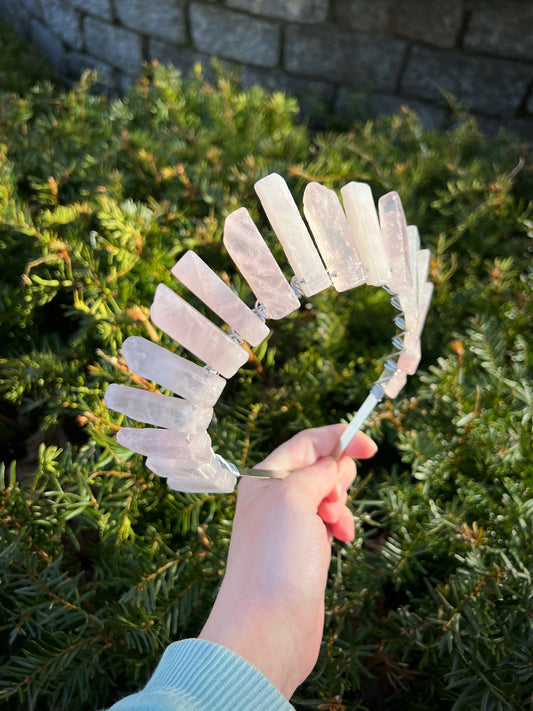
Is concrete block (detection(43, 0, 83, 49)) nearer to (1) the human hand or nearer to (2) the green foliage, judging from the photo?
(2) the green foliage

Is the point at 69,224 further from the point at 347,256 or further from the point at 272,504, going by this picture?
the point at 272,504

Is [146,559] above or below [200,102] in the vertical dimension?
below

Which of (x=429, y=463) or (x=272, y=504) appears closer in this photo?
(x=272, y=504)

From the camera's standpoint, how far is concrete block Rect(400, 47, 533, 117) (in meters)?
2.22

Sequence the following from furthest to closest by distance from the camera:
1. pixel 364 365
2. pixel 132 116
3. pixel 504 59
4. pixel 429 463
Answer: pixel 504 59 < pixel 132 116 < pixel 364 365 < pixel 429 463

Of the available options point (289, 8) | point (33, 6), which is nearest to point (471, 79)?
point (289, 8)

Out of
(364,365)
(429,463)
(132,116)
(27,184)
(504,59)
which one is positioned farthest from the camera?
(504,59)

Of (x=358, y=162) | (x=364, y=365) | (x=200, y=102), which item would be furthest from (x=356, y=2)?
(x=364, y=365)

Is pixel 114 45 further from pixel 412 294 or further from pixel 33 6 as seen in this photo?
pixel 412 294

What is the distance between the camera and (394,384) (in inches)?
42.5

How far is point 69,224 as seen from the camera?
1.31 metres

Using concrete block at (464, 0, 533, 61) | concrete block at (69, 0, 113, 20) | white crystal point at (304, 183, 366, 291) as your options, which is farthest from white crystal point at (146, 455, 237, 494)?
concrete block at (69, 0, 113, 20)

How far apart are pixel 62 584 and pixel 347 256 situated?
2.35ft

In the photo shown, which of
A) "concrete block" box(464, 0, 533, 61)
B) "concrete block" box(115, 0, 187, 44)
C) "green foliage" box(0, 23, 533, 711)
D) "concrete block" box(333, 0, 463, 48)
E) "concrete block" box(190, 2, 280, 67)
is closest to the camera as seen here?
"green foliage" box(0, 23, 533, 711)
